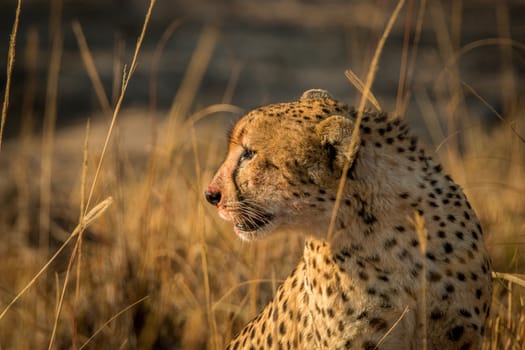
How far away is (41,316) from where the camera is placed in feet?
10.1

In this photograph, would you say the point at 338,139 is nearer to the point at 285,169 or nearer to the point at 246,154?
the point at 285,169

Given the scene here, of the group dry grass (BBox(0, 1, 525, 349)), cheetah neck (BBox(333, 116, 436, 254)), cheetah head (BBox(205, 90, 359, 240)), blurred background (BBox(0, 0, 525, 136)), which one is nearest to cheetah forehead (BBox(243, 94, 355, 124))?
cheetah head (BBox(205, 90, 359, 240))

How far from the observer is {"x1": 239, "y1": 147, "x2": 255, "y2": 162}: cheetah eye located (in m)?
2.20

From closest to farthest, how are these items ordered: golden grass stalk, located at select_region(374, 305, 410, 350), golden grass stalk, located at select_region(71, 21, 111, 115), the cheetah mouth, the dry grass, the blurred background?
golden grass stalk, located at select_region(374, 305, 410, 350)
the cheetah mouth
the dry grass
golden grass stalk, located at select_region(71, 21, 111, 115)
the blurred background

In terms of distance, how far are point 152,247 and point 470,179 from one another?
173 cm

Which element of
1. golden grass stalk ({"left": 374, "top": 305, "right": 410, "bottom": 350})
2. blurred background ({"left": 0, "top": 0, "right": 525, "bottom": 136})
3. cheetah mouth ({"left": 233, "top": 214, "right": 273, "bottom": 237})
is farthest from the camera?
blurred background ({"left": 0, "top": 0, "right": 525, "bottom": 136})

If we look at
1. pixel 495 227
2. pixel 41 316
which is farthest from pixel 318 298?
pixel 495 227

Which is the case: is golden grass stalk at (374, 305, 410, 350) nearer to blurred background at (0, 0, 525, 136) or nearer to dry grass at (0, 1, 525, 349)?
dry grass at (0, 1, 525, 349)

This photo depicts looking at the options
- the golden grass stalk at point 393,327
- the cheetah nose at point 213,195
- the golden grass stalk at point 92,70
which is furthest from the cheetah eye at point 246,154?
the golden grass stalk at point 92,70

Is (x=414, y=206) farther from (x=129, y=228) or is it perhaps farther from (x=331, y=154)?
(x=129, y=228)

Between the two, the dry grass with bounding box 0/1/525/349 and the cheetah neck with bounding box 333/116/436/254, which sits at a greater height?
the cheetah neck with bounding box 333/116/436/254

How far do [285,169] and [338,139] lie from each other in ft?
0.58

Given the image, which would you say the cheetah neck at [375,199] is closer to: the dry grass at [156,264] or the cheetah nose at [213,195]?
the cheetah nose at [213,195]

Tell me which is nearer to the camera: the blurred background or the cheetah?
the cheetah
